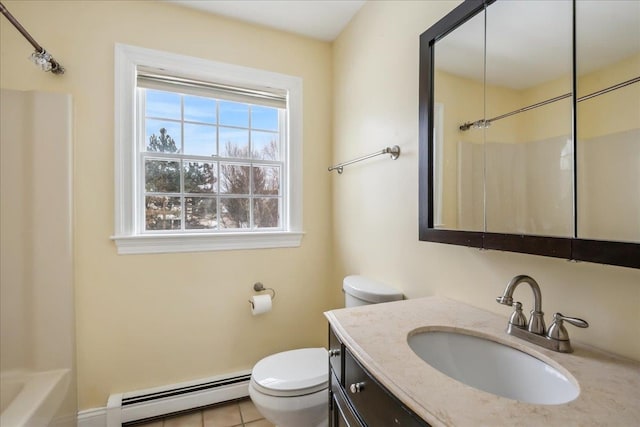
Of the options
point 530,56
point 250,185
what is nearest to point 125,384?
point 250,185

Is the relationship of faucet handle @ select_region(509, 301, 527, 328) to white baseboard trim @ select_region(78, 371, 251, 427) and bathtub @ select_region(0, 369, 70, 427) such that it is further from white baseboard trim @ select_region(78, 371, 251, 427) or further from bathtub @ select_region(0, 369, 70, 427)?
bathtub @ select_region(0, 369, 70, 427)

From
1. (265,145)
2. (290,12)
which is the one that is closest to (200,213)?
(265,145)

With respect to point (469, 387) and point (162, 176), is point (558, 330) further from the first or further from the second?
point (162, 176)

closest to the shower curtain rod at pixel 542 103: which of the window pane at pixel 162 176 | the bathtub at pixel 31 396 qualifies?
the window pane at pixel 162 176

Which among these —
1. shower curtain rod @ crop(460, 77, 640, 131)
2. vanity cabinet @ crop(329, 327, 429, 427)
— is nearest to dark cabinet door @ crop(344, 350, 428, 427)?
vanity cabinet @ crop(329, 327, 429, 427)

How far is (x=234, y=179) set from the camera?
2078 mm

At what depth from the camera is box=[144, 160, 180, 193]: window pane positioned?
1.86 meters

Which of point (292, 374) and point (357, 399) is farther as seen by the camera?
point (292, 374)

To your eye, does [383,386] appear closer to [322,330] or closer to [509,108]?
[509,108]

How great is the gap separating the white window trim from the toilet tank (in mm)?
663

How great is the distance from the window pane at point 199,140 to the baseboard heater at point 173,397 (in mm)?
1500

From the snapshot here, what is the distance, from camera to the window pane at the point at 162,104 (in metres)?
1.88

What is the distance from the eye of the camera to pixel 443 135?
120 cm

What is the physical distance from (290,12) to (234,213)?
4.53 feet
